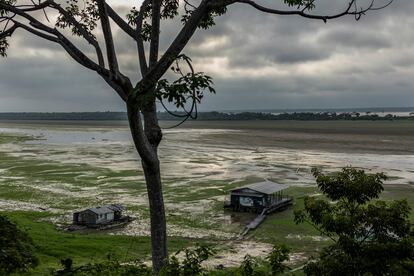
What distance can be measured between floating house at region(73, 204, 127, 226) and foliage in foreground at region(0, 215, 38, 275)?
2172 cm

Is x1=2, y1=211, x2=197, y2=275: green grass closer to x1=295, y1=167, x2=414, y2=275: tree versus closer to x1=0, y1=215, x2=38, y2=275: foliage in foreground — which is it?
x1=0, y1=215, x2=38, y2=275: foliage in foreground

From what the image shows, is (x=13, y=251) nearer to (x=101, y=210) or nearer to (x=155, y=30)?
(x=155, y=30)

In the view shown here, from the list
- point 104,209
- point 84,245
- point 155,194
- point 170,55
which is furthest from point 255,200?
point 170,55

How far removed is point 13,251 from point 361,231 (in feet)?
26.5

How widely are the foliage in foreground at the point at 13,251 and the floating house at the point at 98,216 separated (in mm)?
21722

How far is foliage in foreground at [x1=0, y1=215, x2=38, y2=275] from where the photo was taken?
927cm

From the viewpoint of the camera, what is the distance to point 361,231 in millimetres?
11016

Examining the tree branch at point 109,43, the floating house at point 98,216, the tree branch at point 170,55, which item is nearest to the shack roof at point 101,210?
the floating house at point 98,216

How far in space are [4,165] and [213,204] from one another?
1456 inches

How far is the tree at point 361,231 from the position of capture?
9.85 meters

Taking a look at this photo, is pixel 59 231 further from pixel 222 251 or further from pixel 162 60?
pixel 162 60

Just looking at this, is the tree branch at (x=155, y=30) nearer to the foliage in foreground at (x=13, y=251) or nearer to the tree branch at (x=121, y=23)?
the tree branch at (x=121, y=23)

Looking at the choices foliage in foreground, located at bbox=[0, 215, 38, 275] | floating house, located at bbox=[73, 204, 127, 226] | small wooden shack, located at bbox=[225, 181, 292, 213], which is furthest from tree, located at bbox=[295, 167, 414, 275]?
small wooden shack, located at bbox=[225, 181, 292, 213]

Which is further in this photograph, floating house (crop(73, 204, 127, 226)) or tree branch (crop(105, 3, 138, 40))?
floating house (crop(73, 204, 127, 226))
